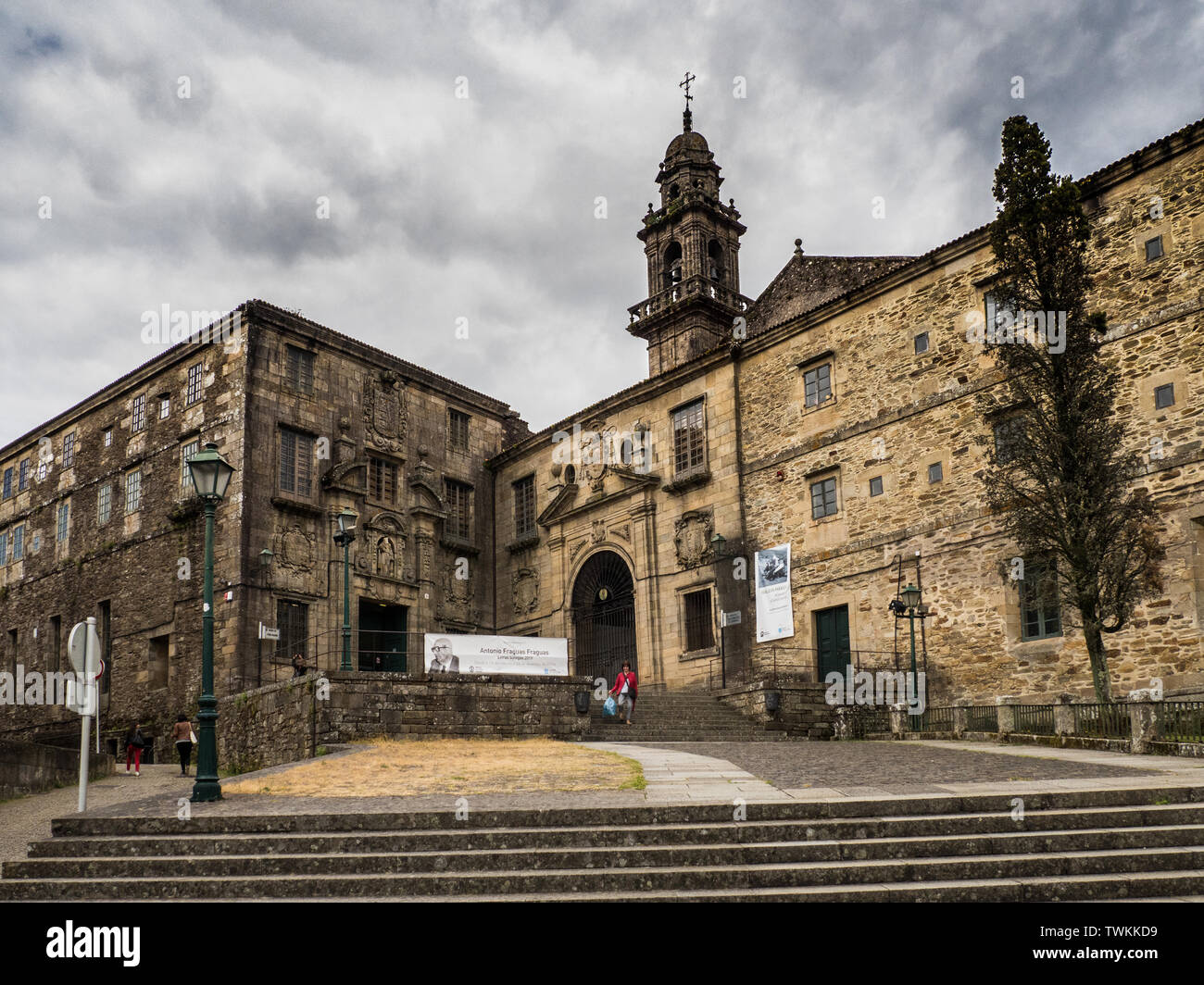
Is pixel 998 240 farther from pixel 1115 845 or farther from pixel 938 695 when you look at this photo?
pixel 1115 845

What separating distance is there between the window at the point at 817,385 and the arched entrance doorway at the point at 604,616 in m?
6.91

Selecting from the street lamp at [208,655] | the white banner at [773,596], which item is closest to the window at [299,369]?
the white banner at [773,596]

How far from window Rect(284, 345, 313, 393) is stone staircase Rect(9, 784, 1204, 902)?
20204 mm

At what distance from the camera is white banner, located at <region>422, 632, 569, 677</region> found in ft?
69.6

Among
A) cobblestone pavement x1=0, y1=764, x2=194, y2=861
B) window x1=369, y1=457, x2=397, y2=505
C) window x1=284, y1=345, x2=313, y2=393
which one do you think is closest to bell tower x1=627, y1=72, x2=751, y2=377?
window x1=369, y1=457, x2=397, y2=505

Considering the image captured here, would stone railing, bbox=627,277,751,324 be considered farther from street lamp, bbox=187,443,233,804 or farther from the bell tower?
street lamp, bbox=187,443,233,804

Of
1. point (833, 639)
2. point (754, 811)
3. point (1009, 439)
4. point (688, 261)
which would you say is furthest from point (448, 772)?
point (688, 261)

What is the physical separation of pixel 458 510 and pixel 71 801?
18.1 m

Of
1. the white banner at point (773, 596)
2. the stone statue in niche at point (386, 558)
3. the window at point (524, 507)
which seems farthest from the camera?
the window at point (524, 507)

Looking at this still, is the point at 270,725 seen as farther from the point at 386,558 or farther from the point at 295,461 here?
the point at 386,558

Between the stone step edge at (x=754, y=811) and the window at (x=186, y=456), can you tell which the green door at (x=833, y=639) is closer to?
Answer: the stone step edge at (x=754, y=811)

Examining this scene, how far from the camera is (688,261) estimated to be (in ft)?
115

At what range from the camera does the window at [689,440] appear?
1139 inches
